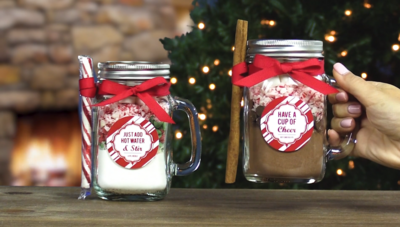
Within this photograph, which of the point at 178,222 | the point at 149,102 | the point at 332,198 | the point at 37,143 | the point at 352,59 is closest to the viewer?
the point at 178,222

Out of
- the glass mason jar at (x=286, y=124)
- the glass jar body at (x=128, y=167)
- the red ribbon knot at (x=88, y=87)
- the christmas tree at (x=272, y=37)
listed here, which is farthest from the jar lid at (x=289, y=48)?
the christmas tree at (x=272, y=37)

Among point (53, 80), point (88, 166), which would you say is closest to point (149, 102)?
point (88, 166)

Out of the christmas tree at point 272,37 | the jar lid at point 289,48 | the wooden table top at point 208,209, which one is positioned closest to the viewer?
the wooden table top at point 208,209

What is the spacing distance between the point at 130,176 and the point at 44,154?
260 cm

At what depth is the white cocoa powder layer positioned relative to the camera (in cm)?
103

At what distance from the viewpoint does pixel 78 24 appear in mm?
3535

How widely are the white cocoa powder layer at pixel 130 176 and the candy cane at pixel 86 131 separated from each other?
0.08m

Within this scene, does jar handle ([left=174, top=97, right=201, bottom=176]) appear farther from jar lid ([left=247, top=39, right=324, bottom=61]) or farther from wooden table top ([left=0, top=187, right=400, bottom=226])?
jar lid ([left=247, top=39, right=324, bottom=61])

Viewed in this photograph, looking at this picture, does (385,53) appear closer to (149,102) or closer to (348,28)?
(348,28)

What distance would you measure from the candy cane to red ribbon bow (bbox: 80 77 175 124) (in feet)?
0.14

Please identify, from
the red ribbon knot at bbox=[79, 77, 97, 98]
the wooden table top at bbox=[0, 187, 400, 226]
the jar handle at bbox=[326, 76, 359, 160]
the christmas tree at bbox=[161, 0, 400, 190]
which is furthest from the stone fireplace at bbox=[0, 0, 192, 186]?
the jar handle at bbox=[326, 76, 359, 160]

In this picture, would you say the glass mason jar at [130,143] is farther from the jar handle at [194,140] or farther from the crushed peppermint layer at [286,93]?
the crushed peppermint layer at [286,93]

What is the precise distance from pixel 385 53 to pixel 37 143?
7.71 ft

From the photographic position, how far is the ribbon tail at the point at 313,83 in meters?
0.97
